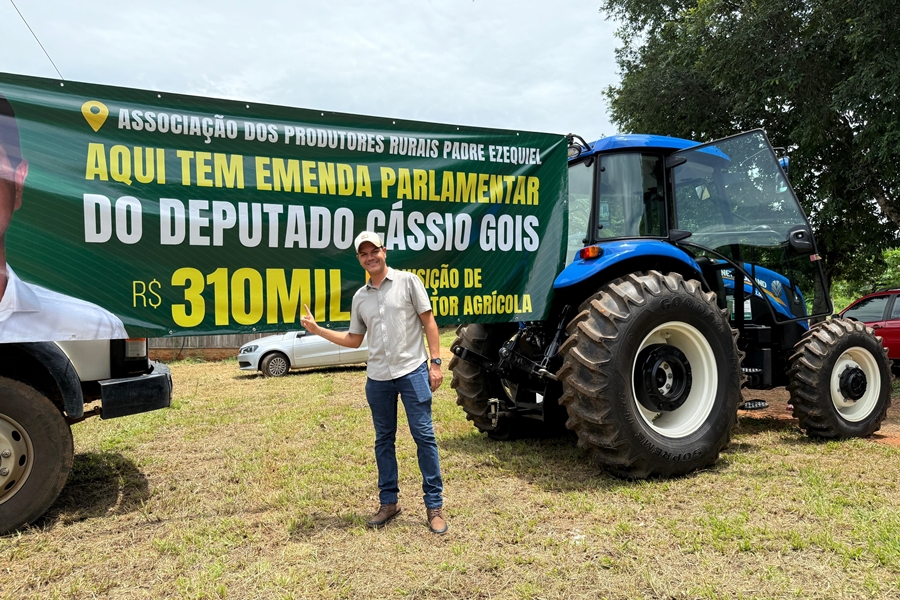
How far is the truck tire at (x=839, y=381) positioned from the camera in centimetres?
551

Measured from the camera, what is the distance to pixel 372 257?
3.79 meters

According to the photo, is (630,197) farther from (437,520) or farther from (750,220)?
(437,520)

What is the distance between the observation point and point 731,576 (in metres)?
3.01

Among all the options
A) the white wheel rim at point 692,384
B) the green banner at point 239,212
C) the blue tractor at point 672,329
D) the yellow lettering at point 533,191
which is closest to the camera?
the green banner at point 239,212

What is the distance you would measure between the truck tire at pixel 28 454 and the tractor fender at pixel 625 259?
3.58m

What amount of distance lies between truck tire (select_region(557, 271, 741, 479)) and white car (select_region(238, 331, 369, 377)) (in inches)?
370

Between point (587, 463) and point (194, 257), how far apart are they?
131 inches

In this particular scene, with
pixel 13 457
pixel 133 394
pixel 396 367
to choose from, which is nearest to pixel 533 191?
pixel 396 367

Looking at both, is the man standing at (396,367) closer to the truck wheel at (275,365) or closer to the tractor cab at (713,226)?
the tractor cab at (713,226)

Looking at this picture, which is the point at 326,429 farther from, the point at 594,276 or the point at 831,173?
the point at 831,173

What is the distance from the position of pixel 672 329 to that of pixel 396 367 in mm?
2257

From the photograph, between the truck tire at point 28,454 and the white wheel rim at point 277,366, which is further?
the white wheel rim at point 277,366

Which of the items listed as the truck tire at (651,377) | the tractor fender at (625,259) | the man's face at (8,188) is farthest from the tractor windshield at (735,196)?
the man's face at (8,188)

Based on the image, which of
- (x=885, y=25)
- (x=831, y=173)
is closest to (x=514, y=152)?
(x=885, y=25)
